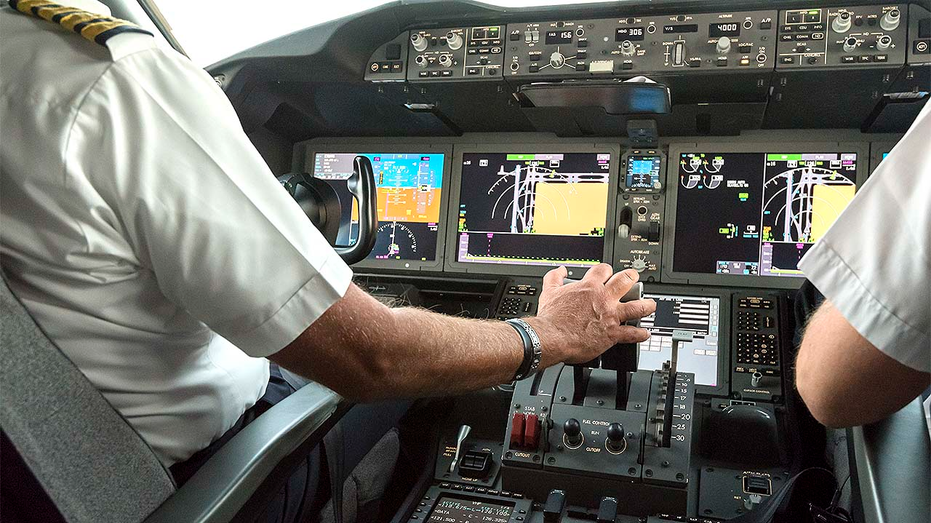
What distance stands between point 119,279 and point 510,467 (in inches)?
37.9

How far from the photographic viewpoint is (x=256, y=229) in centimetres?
83

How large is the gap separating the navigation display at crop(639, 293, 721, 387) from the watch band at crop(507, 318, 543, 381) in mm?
860

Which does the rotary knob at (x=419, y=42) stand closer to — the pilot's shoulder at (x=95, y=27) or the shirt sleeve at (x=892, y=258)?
the pilot's shoulder at (x=95, y=27)

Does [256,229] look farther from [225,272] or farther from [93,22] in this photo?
[93,22]

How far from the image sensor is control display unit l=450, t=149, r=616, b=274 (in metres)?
2.32

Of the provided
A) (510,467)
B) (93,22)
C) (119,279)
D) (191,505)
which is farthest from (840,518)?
(93,22)

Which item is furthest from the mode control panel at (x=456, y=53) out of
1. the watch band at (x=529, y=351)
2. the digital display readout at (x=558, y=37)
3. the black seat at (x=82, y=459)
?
the black seat at (x=82, y=459)

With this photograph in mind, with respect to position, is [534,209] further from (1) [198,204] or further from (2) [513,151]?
(1) [198,204]

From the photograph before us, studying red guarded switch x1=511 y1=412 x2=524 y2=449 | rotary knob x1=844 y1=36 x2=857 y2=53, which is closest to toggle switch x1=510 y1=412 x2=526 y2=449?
red guarded switch x1=511 y1=412 x2=524 y2=449

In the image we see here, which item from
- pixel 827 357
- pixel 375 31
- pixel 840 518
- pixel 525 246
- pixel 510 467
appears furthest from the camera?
pixel 525 246

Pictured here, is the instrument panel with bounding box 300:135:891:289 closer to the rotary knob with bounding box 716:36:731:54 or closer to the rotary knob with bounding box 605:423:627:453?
the rotary knob with bounding box 716:36:731:54

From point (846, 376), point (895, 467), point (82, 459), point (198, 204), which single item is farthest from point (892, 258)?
point (82, 459)

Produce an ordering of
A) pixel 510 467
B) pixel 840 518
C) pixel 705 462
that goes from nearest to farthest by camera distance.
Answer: pixel 840 518
pixel 510 467
pixel 705 462

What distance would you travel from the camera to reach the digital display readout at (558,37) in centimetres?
201
